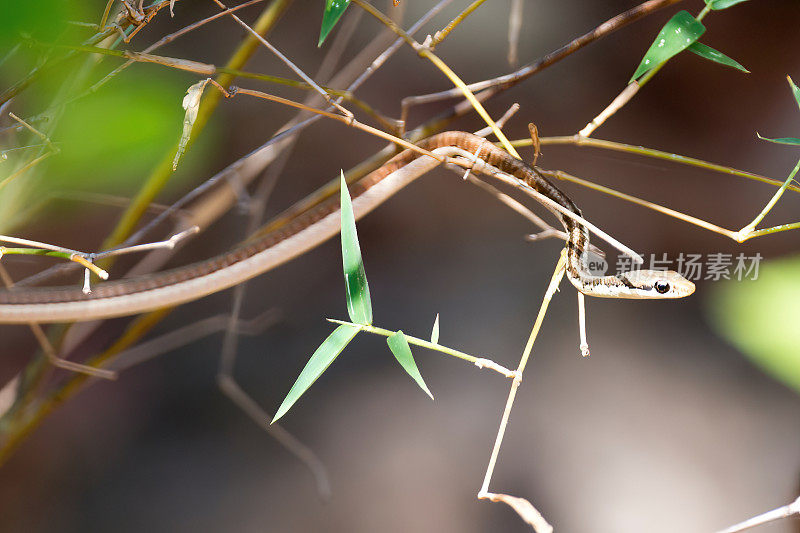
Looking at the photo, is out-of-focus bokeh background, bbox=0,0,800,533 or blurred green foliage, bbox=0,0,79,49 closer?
blurred green foliage, bbox=0,0,79,49

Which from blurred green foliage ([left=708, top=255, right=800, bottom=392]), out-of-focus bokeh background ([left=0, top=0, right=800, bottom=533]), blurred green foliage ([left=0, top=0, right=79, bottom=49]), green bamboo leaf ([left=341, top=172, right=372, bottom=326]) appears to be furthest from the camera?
out-of-focus bokeh background ([left=0, top=0, right=800, bottom=533])

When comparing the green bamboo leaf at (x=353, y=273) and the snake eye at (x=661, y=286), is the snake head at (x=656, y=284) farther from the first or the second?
the green bamboo leaf at (x=353, y=273)

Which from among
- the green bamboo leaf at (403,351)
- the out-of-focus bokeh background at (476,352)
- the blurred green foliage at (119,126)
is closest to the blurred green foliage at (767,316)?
the out-of-focus bokeh background at (476,352)

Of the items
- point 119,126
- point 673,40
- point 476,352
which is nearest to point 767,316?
point 476,352

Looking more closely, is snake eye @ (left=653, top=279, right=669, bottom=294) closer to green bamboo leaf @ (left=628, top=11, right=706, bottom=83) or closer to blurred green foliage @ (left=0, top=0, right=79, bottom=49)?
green bamboo leaf @ (left=628, top=11, right=706, bottom=83)

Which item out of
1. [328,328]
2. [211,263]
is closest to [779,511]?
[211,263]

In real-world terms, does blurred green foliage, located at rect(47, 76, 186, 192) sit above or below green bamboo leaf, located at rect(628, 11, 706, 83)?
below

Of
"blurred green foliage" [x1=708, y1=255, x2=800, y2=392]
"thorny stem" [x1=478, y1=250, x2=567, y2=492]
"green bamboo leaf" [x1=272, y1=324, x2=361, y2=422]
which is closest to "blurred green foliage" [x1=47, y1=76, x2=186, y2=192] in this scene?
"green bamboo leaf" [x1=272, y1=324, x2=361, y2=422]

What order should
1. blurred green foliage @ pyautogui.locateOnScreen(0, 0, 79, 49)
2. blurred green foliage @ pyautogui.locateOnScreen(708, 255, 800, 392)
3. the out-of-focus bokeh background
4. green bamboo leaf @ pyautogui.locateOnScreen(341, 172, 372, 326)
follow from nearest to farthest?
blurred green foliage @ pyautogui.locateOnScreen(0, 0, 79, 49) < green bamboo leaf @ pyautogui.locateOnScreen(341, 172, 372, 326) < blurred green foliage @ pyautogui.locateOnScreen(708, 255, 800, 392) < the out-of-focus bokeh background
